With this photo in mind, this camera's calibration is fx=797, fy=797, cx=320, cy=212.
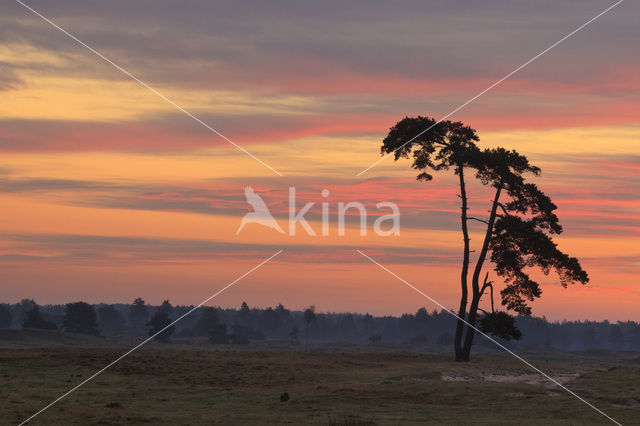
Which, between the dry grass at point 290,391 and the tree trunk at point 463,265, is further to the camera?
the tree trunk at point 463,265

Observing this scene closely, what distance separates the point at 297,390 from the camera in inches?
1857

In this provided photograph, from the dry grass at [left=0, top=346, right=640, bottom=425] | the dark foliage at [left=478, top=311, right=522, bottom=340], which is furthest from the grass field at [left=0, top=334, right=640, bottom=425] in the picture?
the dark foliage at [left=478, top=311, right=522, bottom=340]

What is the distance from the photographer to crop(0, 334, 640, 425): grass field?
3806 cm

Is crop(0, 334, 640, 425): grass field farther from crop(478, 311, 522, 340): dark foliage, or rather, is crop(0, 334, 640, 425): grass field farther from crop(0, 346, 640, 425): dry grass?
crop(478, 311, 522, 340): dark foliage

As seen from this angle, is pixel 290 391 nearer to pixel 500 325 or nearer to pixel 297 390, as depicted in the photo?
pixel 297 390

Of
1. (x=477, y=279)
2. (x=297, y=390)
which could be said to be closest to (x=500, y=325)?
(x=477, y=279)

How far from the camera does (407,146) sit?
6631 centimetres

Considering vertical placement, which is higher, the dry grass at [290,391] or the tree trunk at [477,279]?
the tree trunk at [477,279]

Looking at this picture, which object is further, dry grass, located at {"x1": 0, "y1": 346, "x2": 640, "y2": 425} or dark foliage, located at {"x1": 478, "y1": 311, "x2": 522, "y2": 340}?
dark foliage, located at {"x1": 478, "y1": 311, "x2": 522, "y2": 340}

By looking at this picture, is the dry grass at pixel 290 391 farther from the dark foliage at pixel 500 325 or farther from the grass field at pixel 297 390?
the dark foliage at pixel 500 325

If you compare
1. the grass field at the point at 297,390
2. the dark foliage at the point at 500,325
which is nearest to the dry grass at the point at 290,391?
the grass field at the point at 297,390

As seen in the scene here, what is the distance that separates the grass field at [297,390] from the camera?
1499 inches

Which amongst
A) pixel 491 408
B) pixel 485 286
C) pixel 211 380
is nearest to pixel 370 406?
pixel 491 408

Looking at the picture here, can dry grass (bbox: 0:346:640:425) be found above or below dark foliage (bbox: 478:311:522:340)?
below
